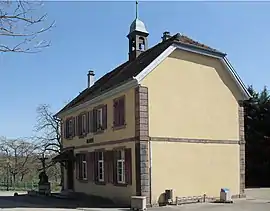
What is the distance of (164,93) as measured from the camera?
21.7m

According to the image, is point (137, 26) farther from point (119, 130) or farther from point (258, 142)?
point (258, 142)

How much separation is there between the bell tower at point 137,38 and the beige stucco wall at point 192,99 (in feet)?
20.3

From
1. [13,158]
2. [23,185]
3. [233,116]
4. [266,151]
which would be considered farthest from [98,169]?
[13,158]

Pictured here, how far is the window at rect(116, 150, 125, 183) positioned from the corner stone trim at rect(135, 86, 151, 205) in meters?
1.82

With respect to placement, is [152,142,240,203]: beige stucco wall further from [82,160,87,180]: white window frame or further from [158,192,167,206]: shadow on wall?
[82,160,87,180]: white window frame

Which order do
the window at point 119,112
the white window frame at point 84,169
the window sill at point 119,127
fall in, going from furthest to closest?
the white window frame at point 84,169, the window at point 119,112, the window sill at point 119,127

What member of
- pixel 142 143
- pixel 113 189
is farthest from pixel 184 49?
pixel 113 189

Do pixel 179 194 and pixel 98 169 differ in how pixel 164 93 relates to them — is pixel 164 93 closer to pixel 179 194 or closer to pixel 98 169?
pixel 179 194

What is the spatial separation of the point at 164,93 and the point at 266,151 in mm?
16248

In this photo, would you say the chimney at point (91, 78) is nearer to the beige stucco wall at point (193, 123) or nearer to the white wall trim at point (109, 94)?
the white wall trim at point (109, 94)

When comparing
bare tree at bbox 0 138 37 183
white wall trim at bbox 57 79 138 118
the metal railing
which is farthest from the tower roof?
bare tree at bbox 0 138 37 183

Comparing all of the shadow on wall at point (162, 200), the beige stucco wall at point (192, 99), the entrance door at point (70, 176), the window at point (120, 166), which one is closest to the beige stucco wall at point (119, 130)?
the window at point (120, 166)

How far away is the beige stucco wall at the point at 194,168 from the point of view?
21.0m

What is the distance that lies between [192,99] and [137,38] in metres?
7.70
